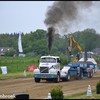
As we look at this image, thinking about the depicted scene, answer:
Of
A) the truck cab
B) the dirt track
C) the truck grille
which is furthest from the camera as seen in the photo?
the truck grille

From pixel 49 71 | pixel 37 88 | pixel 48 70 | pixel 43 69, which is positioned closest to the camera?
pixel 37 88

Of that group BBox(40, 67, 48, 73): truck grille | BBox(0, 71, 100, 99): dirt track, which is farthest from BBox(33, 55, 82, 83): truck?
BBox(0, 71, 100, 99): dirt track

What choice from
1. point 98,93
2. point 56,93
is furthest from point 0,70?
Result: point 56,93

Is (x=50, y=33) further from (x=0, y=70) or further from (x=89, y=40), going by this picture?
(x=89, y=40)

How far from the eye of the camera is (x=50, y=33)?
34406mm

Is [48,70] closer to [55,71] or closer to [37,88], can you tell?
[55,71]

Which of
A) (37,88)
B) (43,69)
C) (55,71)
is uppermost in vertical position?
(43,69)

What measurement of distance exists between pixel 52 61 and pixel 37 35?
274ft

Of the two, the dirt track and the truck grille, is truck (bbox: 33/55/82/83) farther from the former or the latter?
the dirt track

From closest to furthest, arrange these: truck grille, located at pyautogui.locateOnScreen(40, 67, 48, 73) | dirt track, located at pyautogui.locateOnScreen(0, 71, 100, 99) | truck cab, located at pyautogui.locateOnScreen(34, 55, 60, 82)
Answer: dirt track, located at pyautogui.locateOnScreen(0, 71, 100, 99), truck cab, located at pyautogui.locateOnScreen(34, 55, 60, 82), truck grille, located at pyautogui.locateOnScreen(40, 67, 48, 73)

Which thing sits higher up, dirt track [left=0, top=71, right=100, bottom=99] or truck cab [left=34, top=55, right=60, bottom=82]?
truck cab [left=34, top=55, right=60, bottom=82]

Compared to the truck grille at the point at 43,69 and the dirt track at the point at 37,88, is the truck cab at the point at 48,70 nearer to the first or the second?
the truck grille at the point at 43,69

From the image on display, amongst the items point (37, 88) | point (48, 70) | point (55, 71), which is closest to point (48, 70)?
point (48, 70)

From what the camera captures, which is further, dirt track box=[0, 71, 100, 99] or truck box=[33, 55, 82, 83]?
truck box=[33, 55, 82, 83]
